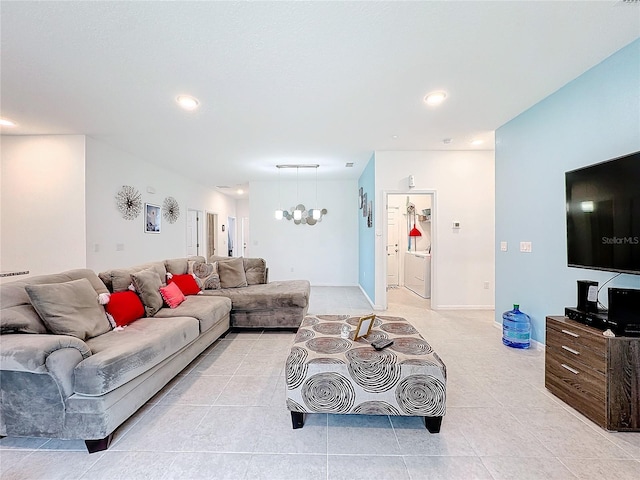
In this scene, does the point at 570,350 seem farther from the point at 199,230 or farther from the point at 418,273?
the point at 199,230

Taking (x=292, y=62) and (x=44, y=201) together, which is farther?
(x=44, y=201)

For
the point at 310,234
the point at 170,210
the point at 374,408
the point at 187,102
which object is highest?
the point at 187,102

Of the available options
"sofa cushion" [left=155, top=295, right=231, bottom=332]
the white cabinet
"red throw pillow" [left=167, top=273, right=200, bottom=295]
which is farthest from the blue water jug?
"red throw pillow" [left=167, top=273, right=200, bottom=295]

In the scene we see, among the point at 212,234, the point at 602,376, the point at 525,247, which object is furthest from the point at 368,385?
the point at 212,234

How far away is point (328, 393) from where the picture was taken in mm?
1844

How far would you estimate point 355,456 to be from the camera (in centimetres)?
166

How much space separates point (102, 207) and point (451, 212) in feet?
18.3

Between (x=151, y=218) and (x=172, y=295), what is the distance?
329 cm

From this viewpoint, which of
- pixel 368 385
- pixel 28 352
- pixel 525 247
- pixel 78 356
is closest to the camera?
pixel 28 352

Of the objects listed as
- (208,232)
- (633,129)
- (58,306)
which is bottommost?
(58,306)

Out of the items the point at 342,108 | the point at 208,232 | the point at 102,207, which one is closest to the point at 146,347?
the point at 342,108

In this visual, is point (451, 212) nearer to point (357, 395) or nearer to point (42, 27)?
point (357, 395)

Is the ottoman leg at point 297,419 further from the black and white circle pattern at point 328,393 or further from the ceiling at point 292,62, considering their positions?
the ceiling at point 292,62

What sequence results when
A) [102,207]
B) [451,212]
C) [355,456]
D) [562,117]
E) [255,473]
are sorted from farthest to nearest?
[451,212] < [102,207] < [562,117] < [355,456] < [255,473]
